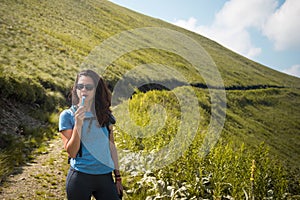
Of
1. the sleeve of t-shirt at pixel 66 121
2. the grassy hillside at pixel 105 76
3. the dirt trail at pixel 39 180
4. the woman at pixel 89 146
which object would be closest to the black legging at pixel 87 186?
the woman at pixel 89 146

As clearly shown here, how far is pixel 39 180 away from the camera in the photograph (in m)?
6.10

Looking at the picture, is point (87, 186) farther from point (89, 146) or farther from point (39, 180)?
point (39, 180)

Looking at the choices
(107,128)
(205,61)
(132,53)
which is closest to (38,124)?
(107,128)

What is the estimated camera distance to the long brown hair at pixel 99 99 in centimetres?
322

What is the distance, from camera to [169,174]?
620 cm

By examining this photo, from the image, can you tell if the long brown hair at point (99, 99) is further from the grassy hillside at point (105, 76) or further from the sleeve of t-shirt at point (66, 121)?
the grassy hillside at point (105, 76)

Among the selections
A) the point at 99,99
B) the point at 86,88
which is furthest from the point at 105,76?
the point at 86,88

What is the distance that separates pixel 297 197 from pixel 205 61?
7126 cm

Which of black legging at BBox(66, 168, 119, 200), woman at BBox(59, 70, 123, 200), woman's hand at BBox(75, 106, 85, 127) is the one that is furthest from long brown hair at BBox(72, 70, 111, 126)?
black legging at BBox(66, 168, 119, 200)

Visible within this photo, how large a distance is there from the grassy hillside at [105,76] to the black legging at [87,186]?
3.01m

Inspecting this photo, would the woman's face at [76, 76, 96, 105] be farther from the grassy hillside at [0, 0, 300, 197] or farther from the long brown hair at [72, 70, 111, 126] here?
the grassy hillside at [0, 0, 300, 197]

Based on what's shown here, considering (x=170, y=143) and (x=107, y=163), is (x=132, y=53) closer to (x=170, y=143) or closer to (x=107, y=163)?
(x=170, y=143)

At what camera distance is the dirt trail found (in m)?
5.38

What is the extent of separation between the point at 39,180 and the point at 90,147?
366 centimetres
